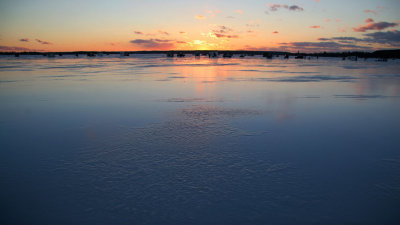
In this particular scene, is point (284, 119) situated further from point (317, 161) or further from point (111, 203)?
point (111, 203)

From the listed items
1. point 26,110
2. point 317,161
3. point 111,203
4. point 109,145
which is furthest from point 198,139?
point 26,110

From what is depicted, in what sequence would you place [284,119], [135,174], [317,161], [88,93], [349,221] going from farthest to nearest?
[88,93]
[284,119]
[317,161]
[135,174]
[349,221]

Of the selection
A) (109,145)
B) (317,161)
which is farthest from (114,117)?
(317,161)

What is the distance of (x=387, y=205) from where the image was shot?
4152mm

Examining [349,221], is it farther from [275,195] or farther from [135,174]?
[135,174]

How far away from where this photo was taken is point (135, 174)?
501 centimetres

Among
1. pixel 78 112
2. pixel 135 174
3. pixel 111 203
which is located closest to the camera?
pixel 111 203

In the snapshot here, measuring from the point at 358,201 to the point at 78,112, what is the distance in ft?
30.9

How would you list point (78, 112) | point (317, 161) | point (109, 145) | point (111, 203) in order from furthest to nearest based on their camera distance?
1. point (78, 112)
2. point (109, 145)
3. point (317, 161)
4. point (111, 203)

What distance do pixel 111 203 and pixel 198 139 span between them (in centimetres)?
326

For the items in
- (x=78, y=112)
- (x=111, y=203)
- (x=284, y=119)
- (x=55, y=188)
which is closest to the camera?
(x=111, y=203)

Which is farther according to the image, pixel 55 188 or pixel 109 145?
pixel 109 145

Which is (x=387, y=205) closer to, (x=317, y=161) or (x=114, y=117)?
(x=317, y=161)

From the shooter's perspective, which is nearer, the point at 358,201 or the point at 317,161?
the point at 358,201
